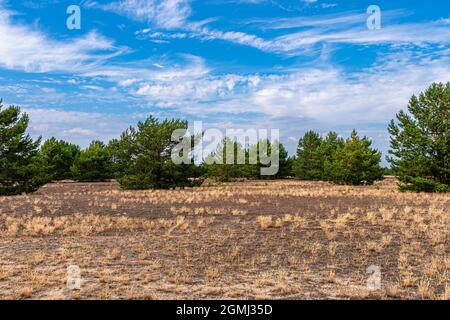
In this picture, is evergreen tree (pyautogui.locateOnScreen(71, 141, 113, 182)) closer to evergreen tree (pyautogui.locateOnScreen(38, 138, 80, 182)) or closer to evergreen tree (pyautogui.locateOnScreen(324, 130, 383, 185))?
evergreen tree (pyautogui.locateOnScreen(38, 138, 80, 182))

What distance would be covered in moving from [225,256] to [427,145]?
30.0 meters

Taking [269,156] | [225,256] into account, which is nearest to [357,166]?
[269,156]

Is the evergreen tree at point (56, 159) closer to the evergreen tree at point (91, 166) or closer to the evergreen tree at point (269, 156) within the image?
the evergreen tree at point (91, 166)

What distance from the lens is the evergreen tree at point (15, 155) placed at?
34250 millimetres

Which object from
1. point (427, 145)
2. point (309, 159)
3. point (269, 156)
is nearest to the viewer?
point (427, 145)

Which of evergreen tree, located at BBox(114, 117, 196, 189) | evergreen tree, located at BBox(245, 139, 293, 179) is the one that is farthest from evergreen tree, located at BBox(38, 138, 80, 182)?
evergreen tree, located at BBox(245, 139, 293, 179)

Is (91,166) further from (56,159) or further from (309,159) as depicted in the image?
(309,159)

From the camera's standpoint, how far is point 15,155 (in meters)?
35.1

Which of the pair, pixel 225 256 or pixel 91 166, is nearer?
pixel 225 256

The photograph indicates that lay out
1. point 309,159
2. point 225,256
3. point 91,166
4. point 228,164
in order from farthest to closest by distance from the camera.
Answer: point 309,159 < point 228,164 < point 91,166 < point 225,256

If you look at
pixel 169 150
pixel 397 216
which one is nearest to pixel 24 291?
pixel 397 216
